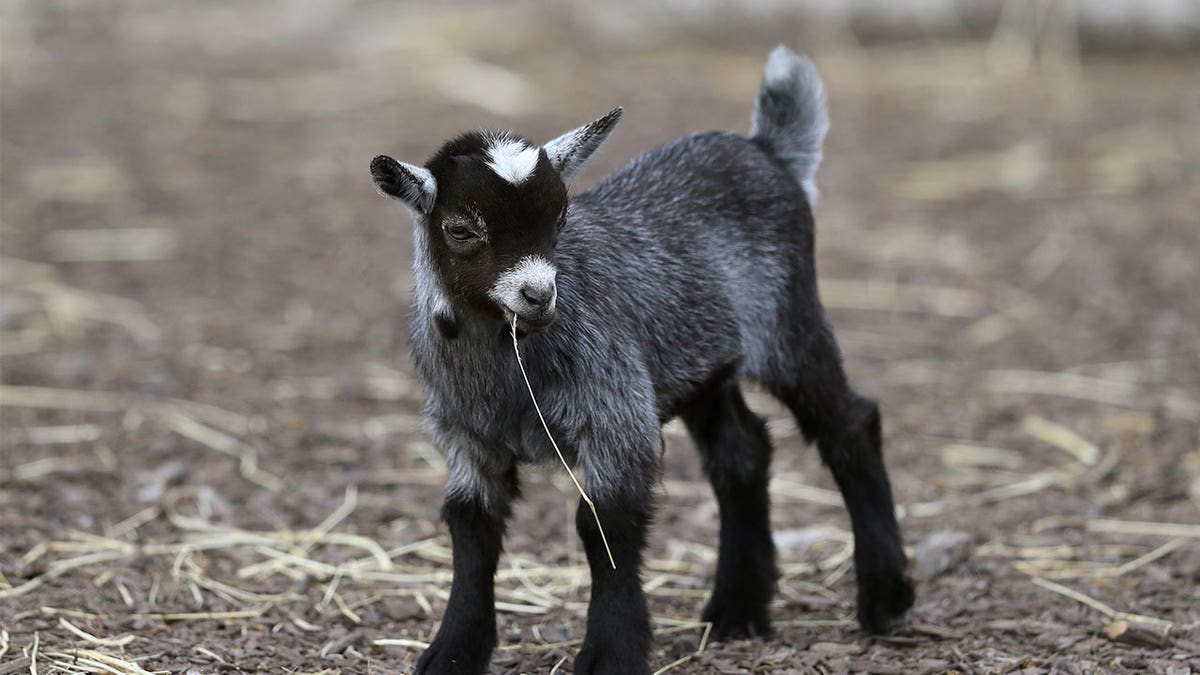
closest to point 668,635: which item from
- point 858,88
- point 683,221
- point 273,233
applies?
point 683,221

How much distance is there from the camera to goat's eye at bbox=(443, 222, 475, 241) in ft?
14.1

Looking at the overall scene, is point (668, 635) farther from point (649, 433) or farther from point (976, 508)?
point (976, 508)

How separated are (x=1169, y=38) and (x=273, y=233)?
8.09 metres

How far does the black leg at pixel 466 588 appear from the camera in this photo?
15.6 feet

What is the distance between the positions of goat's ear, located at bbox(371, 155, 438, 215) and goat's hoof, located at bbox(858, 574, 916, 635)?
6.96 feet

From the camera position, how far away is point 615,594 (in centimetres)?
460

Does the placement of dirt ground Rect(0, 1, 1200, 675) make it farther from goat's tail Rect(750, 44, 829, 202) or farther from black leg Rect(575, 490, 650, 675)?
goat's tail Rect(750, 44, 829, 202)

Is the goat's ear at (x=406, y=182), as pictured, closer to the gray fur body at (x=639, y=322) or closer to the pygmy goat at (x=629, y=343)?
the pygmy goat at (x=629, y=343)

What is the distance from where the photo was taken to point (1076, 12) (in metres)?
13.9

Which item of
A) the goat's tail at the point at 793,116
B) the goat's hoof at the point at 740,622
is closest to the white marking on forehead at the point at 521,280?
the goat's tail at the point at 793,116

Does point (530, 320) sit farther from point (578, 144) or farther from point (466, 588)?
point (466, 588)

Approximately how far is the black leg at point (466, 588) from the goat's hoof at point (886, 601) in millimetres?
1412

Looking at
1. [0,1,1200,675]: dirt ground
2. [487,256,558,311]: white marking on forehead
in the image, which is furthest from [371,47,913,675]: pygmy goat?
[0,1,1200,675]: dirt ground

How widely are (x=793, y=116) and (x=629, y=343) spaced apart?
1.38 metres
